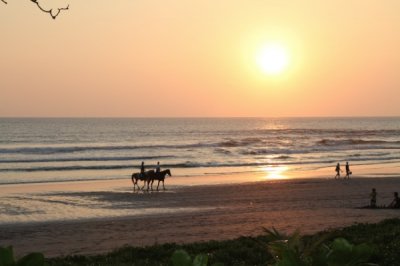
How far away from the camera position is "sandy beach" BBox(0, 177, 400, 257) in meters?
17.0

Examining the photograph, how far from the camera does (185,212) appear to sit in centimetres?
2264

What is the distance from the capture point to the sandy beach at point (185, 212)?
17.0 meters

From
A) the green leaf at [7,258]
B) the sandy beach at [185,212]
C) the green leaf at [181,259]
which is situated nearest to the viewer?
the green leaf at [7,258]

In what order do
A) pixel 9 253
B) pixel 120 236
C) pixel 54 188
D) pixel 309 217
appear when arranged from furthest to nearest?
pixel 54 188
pixel 309 217
pixel 120 236
pixel 9 253

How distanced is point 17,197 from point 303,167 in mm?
25973

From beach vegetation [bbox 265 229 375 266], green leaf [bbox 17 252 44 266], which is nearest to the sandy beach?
beach vegetation [bbox 265 229 375 266]

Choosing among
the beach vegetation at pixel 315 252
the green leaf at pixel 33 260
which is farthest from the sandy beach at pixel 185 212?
the green leaf at pixel 33 260

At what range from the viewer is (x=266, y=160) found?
55438 millimetres

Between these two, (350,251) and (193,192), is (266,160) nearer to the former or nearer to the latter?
(193,192)

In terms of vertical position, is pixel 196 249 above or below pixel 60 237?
above

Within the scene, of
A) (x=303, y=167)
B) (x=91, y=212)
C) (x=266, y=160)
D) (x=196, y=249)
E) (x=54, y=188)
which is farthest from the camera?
(x=266, y=160)

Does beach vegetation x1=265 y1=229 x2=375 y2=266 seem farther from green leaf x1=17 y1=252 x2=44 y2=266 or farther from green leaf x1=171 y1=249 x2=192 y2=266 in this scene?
green leaf x1=17 y1=252 x2=44 y2=266

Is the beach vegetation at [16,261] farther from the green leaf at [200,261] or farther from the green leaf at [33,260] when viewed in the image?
the green leaf at [200,261]

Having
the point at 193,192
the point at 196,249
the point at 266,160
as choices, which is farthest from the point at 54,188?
the point at 266,160
